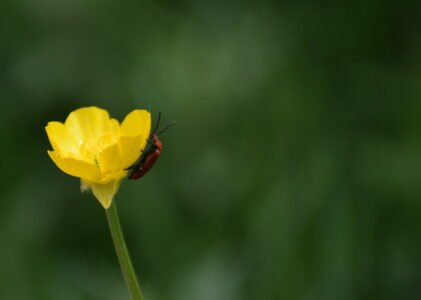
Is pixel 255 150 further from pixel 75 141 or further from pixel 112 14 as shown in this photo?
pixel 75 141

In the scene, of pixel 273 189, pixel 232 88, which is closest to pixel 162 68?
pixel 232 88

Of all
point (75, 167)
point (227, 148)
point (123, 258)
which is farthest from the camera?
point (227, 148)

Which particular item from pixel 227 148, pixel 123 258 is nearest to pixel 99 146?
pixel 123 258

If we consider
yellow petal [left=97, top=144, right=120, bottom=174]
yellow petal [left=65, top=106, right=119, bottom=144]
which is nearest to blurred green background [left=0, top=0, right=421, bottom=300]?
yellow petal [left=65, top=106, right=119, bottom=144]

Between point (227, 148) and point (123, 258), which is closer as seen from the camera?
point (123, 258)

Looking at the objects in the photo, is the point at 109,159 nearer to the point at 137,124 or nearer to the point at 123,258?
the point at 137,124

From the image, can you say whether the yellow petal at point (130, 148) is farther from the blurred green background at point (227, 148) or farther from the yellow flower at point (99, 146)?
the blurred green background at point (227, 148)
